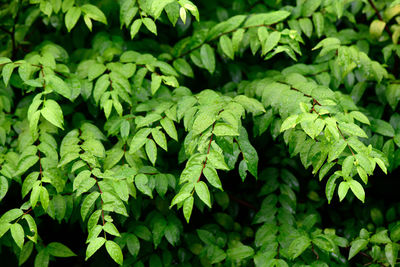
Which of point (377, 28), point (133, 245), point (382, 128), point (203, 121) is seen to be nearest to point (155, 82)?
point (203, 121)

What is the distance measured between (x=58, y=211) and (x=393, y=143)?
6.13 ft

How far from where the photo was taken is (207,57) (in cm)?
246

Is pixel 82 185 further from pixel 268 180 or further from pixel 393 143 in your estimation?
pixel 393 143

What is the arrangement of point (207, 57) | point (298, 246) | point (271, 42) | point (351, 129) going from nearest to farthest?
point (351, 129), point (298, 246), point (271, 42), point (207, 57)

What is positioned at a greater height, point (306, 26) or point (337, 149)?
point (306, 26)

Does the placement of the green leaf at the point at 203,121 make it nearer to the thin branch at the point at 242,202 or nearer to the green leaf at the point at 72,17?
the green leaf at the point at 72,17

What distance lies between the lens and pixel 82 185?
5.95 ft

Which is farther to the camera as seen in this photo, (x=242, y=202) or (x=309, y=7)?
(x=242, y=202)

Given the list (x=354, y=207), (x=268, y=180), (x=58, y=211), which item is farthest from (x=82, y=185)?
(x=354, y=207)

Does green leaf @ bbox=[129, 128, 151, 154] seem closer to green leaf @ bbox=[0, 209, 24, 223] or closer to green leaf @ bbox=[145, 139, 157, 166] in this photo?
green leaf @ bbox=[145, 139, 157, 166]

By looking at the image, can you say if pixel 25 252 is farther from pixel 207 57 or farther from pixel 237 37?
pixel 237 37

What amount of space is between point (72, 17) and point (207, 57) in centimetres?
81

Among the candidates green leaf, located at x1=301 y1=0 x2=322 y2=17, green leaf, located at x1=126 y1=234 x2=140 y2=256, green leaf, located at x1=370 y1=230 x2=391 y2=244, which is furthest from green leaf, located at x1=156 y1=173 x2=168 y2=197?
green leaf, located at x1=301 y1=0 x2=322 y2=17

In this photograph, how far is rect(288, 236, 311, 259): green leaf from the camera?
6.68ft
